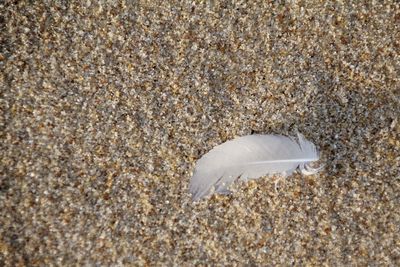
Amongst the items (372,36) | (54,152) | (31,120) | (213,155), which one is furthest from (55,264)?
(372,36)

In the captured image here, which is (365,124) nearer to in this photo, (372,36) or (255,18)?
(372,36)

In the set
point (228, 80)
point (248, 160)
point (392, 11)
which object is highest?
point (392, 11)

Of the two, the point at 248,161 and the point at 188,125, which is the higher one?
the point at 188,125

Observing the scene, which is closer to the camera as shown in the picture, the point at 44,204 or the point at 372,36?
the point at 44,204

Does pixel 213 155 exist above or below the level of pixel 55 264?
above
